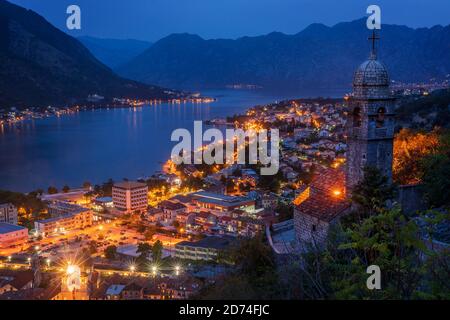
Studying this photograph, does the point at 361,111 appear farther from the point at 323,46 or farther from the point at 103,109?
the point at 323,46

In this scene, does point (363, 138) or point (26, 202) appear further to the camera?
point (26, 202)

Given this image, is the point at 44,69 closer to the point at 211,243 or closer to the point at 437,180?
the point at 211,243

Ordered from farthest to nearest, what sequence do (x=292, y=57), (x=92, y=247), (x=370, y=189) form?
1. (x=292, y=57)
2. (x=92, y=247)
3. (x=370, y=189)

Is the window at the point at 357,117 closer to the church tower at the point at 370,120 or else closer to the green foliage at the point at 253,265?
the church tower at the point at 370,120

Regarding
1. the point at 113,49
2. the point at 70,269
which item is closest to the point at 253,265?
the point at 70,269

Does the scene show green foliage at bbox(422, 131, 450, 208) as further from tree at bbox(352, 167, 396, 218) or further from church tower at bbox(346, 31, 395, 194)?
tree at bbox(352, 167, 396, 218)
